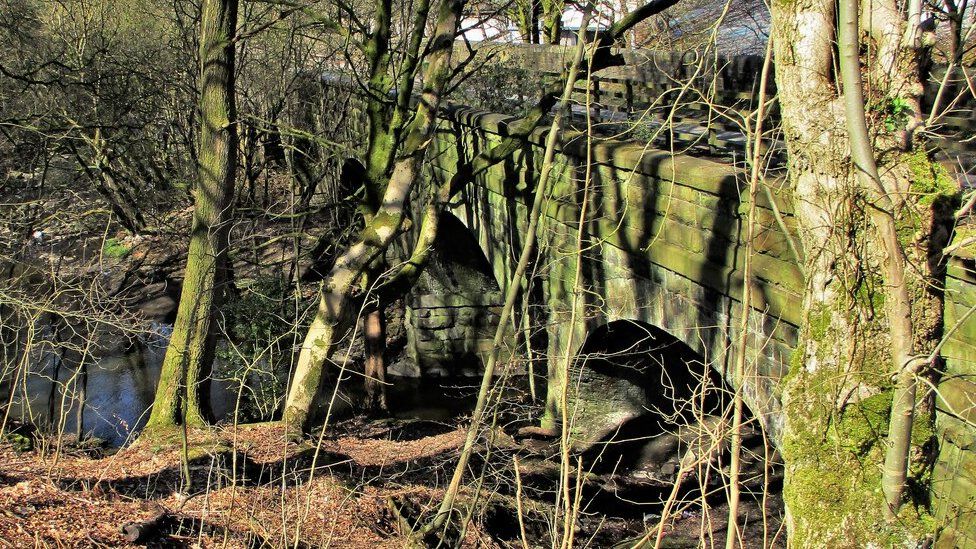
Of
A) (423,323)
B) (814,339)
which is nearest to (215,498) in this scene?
(814,339)

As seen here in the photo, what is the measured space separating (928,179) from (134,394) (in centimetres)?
1264

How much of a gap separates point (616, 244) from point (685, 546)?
9.69 ft

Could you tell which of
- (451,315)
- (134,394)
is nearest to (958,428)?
(451,315)

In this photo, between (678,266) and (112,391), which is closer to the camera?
(678,266)

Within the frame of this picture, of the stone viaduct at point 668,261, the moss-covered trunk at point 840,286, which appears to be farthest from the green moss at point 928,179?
the stone viaduct at point 668,261

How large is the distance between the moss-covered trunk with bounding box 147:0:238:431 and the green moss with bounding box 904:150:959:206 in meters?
6.36

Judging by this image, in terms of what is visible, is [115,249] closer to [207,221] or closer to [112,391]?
[112,391]

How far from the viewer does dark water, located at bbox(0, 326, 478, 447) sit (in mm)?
13133

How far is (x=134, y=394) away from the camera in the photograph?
45.8ft

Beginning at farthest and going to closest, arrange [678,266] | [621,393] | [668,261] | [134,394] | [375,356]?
[134,394]
[375,356]
[621,393]
[668,261]
[678,266]

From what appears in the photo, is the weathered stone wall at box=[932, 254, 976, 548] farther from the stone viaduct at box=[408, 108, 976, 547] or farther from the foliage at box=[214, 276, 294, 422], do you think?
the foliage at box=[214, 276, 294, 422]

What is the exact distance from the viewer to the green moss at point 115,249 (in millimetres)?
18402

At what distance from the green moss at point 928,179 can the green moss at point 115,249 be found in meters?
16.9

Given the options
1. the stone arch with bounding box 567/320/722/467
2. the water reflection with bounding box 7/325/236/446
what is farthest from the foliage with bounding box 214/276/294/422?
the stone arch with bounding box 567/320/722/467
